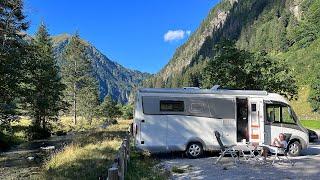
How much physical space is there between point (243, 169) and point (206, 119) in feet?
15.7

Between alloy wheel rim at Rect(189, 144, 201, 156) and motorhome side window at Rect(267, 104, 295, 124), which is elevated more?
motorhome side window at Rect(267, 104, 295, 124)

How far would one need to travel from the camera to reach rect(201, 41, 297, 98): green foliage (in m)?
33.8

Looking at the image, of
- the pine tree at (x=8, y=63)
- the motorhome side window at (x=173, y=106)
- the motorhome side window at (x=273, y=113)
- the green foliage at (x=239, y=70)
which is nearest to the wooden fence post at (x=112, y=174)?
the motorhome side window at (x=173, y=106)

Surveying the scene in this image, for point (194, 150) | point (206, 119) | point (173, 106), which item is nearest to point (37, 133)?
point (173, 106)

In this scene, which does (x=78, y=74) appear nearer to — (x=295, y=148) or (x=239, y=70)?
(x=239, y=70)

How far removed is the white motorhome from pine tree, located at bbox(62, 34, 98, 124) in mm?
58108

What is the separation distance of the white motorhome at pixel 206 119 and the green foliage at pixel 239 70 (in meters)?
12.4

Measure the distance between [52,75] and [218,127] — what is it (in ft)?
101

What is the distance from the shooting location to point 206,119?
818 inches

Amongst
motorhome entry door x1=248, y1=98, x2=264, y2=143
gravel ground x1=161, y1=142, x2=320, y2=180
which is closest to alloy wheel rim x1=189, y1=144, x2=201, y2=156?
gravel ground x1=161, y1=142, x2=320, y2=180

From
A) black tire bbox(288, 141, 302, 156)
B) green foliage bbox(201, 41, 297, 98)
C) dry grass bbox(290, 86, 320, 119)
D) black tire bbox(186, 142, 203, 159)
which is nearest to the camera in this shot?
black tire bbox(186, 142, 203, 159)

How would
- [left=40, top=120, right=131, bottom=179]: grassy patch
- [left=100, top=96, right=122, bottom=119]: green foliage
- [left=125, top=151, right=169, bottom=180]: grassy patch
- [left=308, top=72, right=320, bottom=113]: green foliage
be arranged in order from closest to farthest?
[left=125, top=151, right=169, bottom=180]: grassy patch → [left=40, top=120, right=131, bottom=179]: grassy patch → [left=308, top=72, right=320, bottom=113]: green foliage → [left=100, top=96, right=122, bottom=119]: green foliage

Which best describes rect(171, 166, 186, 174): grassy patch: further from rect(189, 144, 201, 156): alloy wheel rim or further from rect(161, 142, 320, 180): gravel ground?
rect(189, 144, 201, 156): alloy wheel rim

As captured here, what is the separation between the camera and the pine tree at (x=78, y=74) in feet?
257
